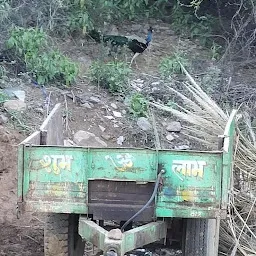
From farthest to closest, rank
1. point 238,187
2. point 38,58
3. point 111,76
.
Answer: point 111,76 → point 38,58 → point 238,187

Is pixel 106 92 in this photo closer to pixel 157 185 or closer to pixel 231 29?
pixel 231 29

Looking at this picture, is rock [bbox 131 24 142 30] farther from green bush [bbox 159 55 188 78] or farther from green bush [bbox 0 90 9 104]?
green bush [bbox 0 90 9 104]

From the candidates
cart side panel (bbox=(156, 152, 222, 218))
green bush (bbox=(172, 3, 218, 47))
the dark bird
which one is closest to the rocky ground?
the dark bird

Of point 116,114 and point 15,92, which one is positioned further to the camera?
point 116,114

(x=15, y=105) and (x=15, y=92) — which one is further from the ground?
(x=15, y=92)

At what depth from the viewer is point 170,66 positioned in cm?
998

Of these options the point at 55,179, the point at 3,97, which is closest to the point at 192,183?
the point at 55,179

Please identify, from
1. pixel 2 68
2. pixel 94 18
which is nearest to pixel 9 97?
pixel 2 68

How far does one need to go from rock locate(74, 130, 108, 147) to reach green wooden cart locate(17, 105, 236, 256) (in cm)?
372

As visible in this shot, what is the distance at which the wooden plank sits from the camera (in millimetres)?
4981

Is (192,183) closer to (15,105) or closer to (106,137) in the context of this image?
(106,137)

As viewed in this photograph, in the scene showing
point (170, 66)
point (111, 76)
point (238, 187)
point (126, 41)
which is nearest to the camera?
point (238, 187)

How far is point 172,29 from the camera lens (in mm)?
12039

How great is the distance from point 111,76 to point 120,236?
19.2 ft
